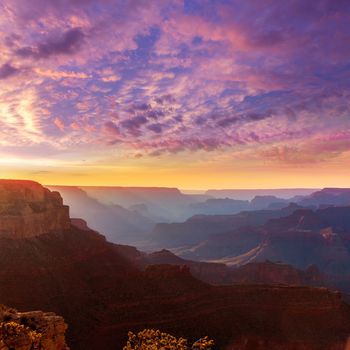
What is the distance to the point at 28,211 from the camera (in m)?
75.3

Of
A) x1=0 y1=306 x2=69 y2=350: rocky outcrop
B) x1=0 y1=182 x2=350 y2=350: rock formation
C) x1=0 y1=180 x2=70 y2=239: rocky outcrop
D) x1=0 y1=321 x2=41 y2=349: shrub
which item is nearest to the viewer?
x1=0 y1=321 x2=41 y2=349: shrub

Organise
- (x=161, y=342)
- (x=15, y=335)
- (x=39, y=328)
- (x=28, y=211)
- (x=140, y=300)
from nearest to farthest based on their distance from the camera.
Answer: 1. (x=161, y=342)
2. (x=15, y=335)
3. (x=39, y=328)
4. (x=140, y=300)
5. (x=28, y=211)

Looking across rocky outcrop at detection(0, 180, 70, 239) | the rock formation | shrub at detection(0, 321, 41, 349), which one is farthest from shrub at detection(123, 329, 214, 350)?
rocky outcrop at detection(0, 180, 70, 239)

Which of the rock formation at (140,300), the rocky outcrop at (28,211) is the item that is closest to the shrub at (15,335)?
the rock formation at (140,300)

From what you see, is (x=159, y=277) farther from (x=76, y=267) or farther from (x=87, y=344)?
(x=87, y=344)

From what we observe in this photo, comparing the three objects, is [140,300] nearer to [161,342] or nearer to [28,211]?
[28,211]

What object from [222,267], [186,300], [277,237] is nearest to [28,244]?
[186,300]

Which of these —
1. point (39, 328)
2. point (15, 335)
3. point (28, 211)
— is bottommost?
point (39, 328)

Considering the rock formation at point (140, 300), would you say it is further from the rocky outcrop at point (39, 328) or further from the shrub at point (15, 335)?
the shrub at point (15, 335)

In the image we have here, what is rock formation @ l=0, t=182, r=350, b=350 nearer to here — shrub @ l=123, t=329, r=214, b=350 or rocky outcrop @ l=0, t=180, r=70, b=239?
rocky outcrop @ l=0, t=180, r=70, b=239

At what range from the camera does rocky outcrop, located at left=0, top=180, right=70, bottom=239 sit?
71.6 meters

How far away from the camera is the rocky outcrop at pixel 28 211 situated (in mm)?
71562

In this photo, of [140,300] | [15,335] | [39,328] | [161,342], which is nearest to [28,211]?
[140,300]

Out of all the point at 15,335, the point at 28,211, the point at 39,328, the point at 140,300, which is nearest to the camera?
the point at 15,335
